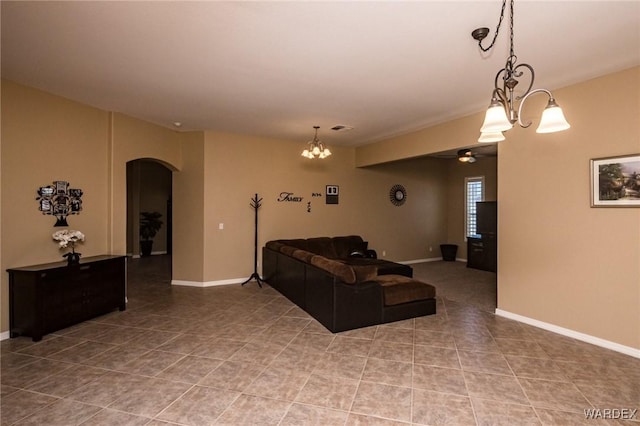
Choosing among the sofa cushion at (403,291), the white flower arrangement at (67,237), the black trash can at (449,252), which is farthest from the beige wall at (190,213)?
the black trash can at (449,252)

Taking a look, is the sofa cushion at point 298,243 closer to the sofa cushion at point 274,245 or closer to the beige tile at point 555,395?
the sofa cushion at point 274,245

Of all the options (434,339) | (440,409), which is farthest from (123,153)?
(440,409)

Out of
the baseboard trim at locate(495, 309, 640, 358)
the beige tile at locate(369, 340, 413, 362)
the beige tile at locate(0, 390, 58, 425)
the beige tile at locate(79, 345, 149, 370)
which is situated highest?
the baseboard trim at locate(495, 309, 640, 358)

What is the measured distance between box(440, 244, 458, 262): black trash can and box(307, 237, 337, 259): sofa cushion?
3.96 m

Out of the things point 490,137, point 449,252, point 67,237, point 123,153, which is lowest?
point 449,252

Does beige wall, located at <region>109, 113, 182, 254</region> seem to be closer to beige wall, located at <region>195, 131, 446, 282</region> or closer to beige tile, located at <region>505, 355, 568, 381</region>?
beige wall, located at <region>195, 131, 446, 282</region>

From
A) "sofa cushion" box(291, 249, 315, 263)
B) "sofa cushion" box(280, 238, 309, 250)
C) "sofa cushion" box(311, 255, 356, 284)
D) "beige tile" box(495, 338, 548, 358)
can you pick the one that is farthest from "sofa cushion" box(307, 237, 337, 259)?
"beige tile" box(495, 338, 548, 358)

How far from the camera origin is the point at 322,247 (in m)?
6.55

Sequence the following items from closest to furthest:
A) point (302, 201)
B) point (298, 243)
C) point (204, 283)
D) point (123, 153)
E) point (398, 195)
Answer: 1. point (123, 153)
2. point (204, 283)
3. point (298, 243)
4. point (302, 201)
5. point (398, 195)

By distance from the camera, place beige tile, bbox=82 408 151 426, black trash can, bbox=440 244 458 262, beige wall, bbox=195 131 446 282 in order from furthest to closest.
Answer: black trash can, bbox=440 244 458 262, beige wall, bbox=195 131 446 282, beige tile, bbox=82 408 151 426

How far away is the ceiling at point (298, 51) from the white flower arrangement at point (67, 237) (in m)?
1.79

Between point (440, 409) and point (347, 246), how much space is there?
4561 mm

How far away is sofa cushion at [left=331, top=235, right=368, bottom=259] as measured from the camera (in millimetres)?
6727

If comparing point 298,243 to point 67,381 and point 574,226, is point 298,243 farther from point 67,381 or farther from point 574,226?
point 574,226
